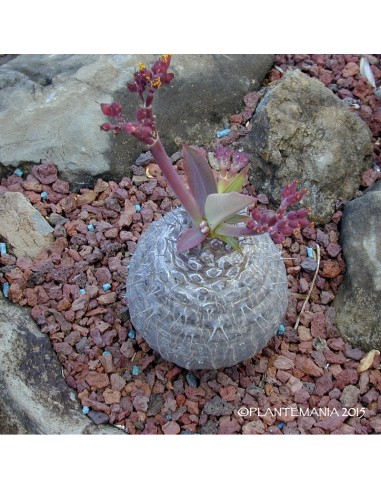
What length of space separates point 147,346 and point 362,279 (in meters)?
0.94

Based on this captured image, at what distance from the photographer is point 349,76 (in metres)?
3.43

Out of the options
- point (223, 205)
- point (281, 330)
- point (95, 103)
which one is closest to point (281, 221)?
point (223, 205)

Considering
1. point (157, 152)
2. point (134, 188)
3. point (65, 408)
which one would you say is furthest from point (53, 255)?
point (157, 152)

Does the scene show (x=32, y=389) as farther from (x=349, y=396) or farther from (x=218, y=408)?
(x=349, y=396)

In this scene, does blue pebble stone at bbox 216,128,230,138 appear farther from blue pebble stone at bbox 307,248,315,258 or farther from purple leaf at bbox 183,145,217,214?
purple leaf at bbox 183,145,217,214

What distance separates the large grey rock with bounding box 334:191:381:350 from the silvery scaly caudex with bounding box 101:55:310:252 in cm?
82

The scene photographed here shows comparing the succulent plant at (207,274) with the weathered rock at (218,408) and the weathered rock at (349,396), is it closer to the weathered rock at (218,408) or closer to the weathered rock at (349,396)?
the weathered rock at (218,408)

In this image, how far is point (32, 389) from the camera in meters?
2.47

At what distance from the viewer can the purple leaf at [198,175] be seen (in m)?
2.04

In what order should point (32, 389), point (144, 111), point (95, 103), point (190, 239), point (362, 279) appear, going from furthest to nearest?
point (95, 103), point (362, 279), point (32, 389), point (190, 239), point (144, 111)

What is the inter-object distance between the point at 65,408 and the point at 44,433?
127mm

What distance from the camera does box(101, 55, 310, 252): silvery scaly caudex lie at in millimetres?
1770

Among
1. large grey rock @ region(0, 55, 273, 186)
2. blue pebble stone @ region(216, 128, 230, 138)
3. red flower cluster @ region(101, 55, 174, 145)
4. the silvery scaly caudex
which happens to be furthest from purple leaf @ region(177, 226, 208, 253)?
blue pebble stone @ region(216, 128, 230, 138)

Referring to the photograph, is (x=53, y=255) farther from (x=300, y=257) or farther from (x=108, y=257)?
(x=300, y=257)
